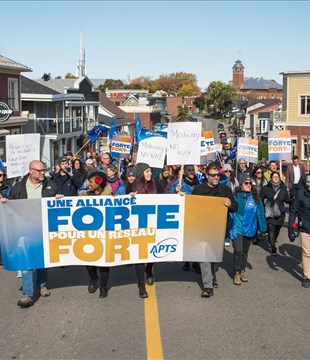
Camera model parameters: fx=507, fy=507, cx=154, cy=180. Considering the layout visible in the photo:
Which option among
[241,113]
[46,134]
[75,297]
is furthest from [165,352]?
[241,113]

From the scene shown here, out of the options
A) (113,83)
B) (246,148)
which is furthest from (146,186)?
(113,83)

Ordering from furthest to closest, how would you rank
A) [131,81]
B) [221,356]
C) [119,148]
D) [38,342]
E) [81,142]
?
[131,81], [81,142], [119,148], [38,342], [221,356]

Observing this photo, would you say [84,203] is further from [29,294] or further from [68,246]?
[29,294]

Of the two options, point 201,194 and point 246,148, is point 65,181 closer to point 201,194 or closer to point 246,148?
point 201,194

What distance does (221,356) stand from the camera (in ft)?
17.2

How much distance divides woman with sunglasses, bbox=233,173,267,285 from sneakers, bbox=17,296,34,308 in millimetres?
3066

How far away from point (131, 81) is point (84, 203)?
15419cm

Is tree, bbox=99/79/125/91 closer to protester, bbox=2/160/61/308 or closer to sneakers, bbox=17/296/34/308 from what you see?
protester, bbox=2/160/61/308

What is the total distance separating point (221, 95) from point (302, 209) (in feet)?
353

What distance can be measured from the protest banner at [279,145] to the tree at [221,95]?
99.3m

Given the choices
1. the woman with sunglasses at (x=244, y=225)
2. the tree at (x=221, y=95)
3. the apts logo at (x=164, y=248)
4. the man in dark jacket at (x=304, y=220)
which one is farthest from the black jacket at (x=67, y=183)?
the tree at (x=221, y=95)

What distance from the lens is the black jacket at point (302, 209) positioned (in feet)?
25.6

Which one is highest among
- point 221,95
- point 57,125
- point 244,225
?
point 221,95

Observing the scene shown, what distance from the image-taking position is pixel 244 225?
7754 millimetres
